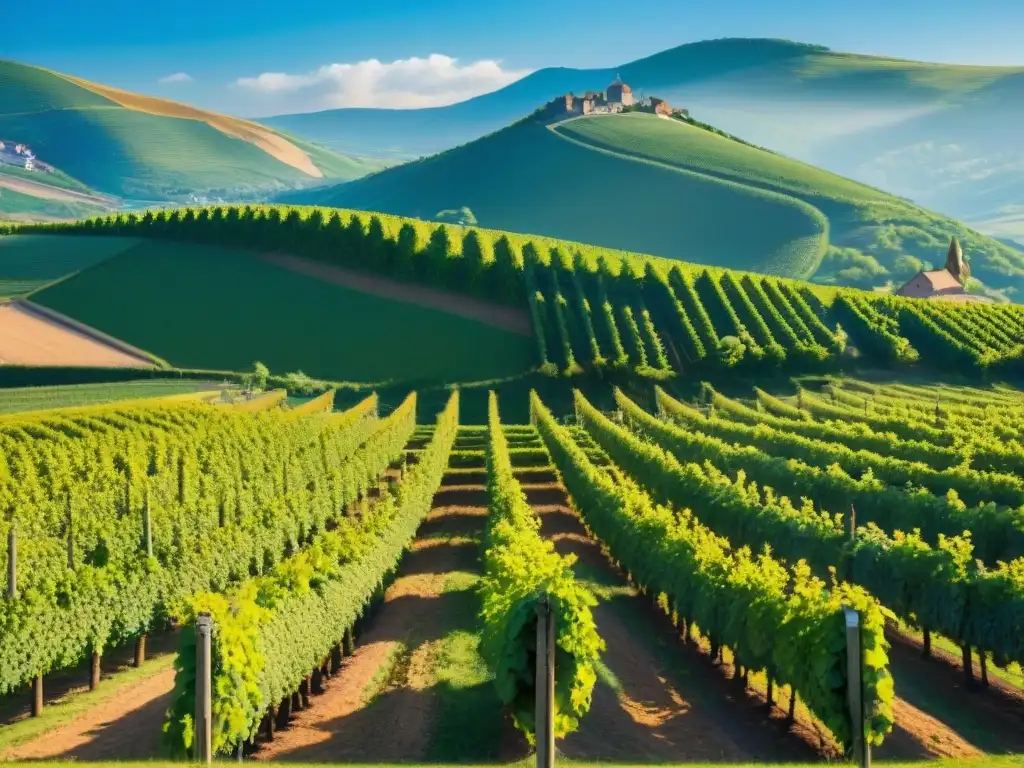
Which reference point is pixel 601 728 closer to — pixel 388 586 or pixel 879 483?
pixel 388 586

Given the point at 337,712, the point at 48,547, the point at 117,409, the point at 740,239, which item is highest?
the point at 740,239

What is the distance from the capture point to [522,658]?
16.3 metres

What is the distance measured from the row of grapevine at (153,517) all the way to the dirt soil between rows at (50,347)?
29.2m

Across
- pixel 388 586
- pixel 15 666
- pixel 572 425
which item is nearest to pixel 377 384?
pixel 572 425

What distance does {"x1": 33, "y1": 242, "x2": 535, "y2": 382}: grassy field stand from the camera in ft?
275

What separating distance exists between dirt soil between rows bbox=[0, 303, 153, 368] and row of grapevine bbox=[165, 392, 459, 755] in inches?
2164

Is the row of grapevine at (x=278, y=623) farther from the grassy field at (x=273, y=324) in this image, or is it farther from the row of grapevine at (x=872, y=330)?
the row of grapevine at (x=872, y=330)

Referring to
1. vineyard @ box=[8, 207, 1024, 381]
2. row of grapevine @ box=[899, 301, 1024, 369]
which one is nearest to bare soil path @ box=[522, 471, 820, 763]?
vineyard @ box=[8, 207, 1024, 381]

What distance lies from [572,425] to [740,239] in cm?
11589

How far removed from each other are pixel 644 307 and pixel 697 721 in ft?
228

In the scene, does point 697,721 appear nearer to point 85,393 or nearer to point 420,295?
point 85,393

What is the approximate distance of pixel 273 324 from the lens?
90.0 meters

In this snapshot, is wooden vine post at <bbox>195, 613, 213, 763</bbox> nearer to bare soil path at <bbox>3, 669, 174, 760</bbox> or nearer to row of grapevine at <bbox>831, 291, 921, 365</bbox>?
bare soil path at <bbox>3, 669, 174, 760</bbox>

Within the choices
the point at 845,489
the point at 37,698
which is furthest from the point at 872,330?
the point at 37,698
